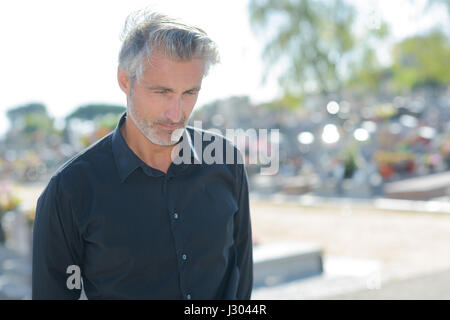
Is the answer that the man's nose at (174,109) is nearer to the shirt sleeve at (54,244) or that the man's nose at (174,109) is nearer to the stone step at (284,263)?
the shirt sleeve at (54,244)

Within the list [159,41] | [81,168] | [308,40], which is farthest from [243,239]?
[308,40]

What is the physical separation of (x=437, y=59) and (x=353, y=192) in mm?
16496

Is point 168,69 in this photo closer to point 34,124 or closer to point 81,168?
point 81,168

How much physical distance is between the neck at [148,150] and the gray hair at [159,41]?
0.72ft

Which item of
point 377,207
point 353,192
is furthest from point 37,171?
point 377,207

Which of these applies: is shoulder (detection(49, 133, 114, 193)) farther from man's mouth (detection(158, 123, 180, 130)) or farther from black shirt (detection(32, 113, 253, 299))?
man's mouth (detection(158, 123, 180, 130))

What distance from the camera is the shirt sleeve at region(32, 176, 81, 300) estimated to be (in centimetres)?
166

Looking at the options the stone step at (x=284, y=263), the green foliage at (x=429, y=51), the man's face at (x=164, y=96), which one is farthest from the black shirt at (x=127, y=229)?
the green foliage at (x=429, y=51)

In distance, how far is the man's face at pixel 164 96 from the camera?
1.67 meters

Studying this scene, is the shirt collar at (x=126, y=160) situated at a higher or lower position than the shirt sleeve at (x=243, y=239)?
higher

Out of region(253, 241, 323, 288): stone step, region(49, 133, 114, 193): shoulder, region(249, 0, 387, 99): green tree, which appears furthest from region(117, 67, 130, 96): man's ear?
region(249, 0, 387, 99): green tree

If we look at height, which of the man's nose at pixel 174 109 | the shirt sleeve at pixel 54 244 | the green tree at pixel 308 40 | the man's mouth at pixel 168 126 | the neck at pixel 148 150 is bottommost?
the shirt sleeve at pixel 54 244

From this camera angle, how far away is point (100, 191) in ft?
5.60
